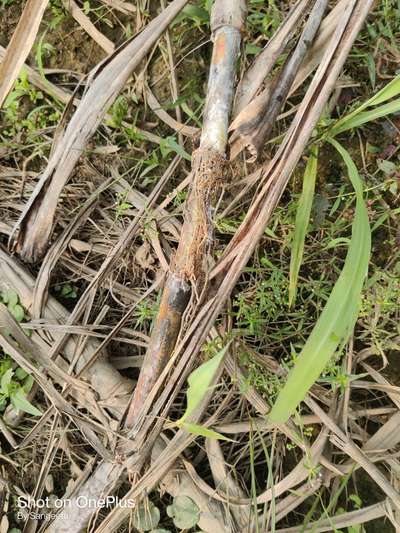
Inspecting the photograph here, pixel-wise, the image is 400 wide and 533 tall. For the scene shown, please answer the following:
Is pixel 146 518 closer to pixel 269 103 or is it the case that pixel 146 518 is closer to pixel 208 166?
pixel 208 166

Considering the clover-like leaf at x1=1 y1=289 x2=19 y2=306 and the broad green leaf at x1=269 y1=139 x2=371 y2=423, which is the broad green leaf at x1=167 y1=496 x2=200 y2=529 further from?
the clover-like leaf at x1=1 y1=289 x2=19 y2=306

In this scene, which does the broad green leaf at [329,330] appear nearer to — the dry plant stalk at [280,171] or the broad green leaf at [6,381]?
the dry plant stalk at [280,171]

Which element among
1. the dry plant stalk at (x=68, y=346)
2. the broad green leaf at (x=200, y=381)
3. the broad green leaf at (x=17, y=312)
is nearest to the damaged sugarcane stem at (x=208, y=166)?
the broad green leaf at (x=200, y=381)

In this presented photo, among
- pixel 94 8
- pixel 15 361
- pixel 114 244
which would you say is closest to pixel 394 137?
pixel 114 244

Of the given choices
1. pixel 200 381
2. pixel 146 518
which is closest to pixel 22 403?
pixel 146 518

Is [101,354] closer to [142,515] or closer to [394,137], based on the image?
[142,515]
